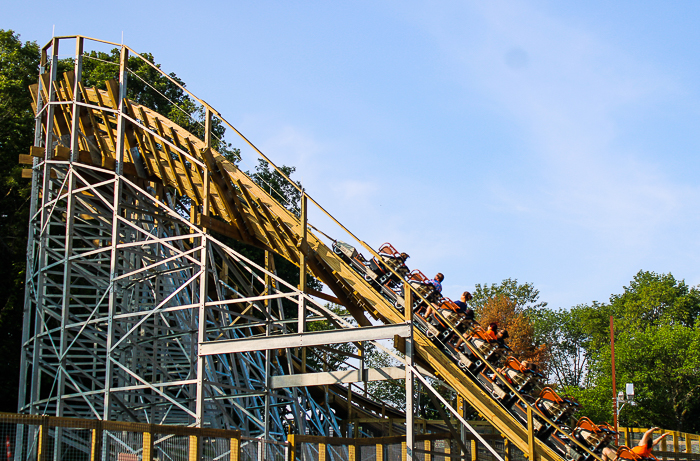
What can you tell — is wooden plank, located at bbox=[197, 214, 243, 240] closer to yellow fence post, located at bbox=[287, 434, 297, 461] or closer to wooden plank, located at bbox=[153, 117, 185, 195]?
wooden plank, located at bbox=[153, 117, 185, 195]

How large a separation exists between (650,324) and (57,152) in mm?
53969

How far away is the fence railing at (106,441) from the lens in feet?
26.9

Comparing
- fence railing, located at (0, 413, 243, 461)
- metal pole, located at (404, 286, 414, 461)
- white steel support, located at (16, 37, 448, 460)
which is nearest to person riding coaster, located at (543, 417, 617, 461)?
metal pole, located at (404, 286, 414, 461)

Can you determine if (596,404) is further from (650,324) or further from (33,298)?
(33,298)

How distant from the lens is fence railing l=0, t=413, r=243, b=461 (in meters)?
8.21

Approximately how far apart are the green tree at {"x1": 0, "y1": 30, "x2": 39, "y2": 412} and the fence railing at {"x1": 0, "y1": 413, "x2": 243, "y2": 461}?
17.0 meters

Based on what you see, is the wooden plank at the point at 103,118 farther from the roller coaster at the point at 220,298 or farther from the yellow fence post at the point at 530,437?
the yellow fence post at the point at 530,437

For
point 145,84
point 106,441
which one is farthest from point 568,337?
point 106,441

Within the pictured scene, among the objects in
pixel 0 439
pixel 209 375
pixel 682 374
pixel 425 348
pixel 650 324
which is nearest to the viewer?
pixel 0 439

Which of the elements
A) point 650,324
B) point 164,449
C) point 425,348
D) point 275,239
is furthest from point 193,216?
point 650,324

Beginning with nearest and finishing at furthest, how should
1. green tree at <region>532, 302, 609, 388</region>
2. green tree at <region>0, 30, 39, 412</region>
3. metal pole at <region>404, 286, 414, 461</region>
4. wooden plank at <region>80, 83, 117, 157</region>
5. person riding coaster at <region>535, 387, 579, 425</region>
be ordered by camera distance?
metal pole at <region>404, 286, 414, 461</region>
person riding coaster at <region>535, 387, 579, 425</region>
wooden plank at <region>80, 83, 117, 157</region>
green tree at <region>0, 30, 39, 412</region>
green tree at <region>532, 302, 609, 388</region>

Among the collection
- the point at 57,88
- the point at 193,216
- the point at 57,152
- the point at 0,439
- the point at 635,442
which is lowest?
the point at 635,442

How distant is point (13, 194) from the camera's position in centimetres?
2914

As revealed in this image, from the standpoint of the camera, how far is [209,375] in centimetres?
2094
